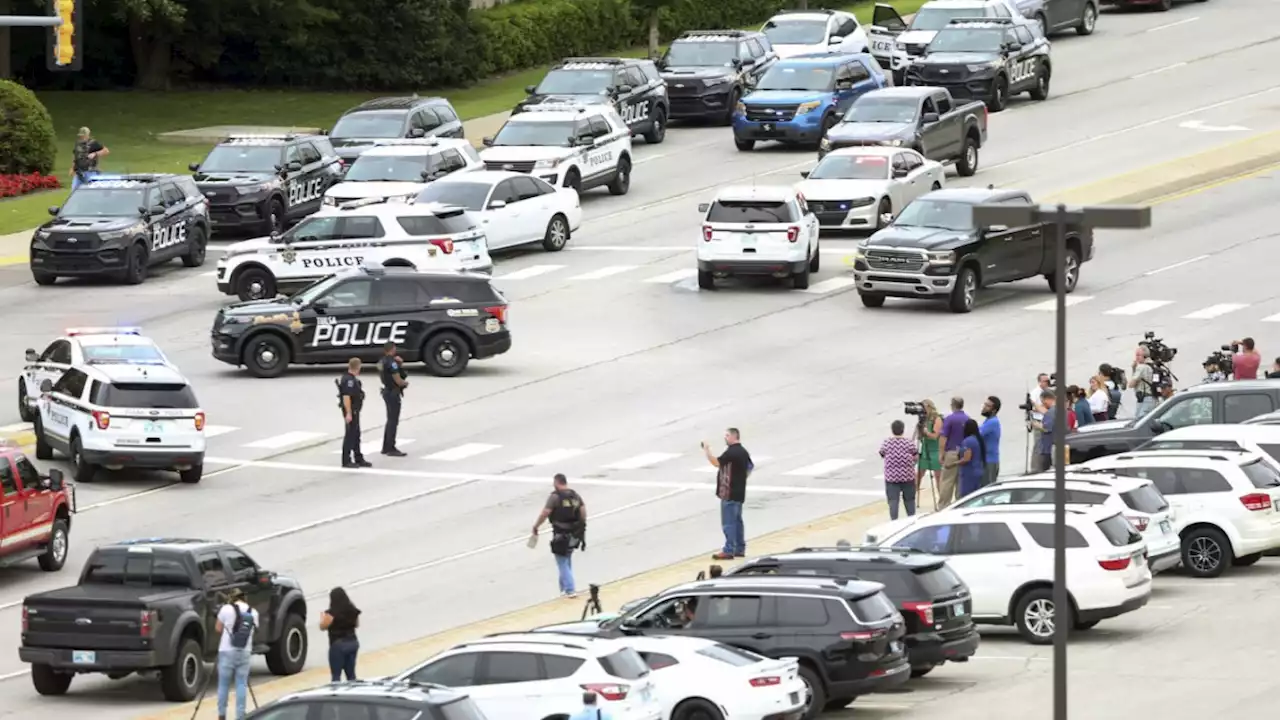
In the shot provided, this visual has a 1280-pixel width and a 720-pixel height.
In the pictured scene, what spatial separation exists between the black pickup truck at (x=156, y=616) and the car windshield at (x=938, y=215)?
2084cm

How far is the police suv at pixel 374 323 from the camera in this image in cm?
3988

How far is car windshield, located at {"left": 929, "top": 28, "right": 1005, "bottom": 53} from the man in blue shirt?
1112 inches

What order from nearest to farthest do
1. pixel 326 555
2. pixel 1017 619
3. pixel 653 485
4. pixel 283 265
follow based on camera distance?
pixel 1017 619
pixel 326 555
pixel 653 485
pixel 283 265

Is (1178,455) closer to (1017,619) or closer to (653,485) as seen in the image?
(1017,619)

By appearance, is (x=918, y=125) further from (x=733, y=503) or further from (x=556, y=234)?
(x=733, y=503)

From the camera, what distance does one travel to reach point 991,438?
110 ft

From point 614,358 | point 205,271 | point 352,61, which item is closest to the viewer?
point 614,358

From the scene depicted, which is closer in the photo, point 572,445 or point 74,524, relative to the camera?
point 74,524

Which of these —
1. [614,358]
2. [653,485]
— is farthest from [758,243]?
[653,485]

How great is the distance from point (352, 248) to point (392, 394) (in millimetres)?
9330

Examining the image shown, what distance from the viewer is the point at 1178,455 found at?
3067 cm

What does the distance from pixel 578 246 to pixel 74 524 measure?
19.7 m

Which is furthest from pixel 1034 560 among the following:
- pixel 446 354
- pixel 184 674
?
pixel 446 354

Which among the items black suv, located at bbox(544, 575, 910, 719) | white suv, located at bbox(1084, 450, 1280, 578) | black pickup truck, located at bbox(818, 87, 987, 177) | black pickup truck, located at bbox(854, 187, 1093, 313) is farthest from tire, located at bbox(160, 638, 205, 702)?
black pickup truck, located at bbox(818, 87, 987, 177)
